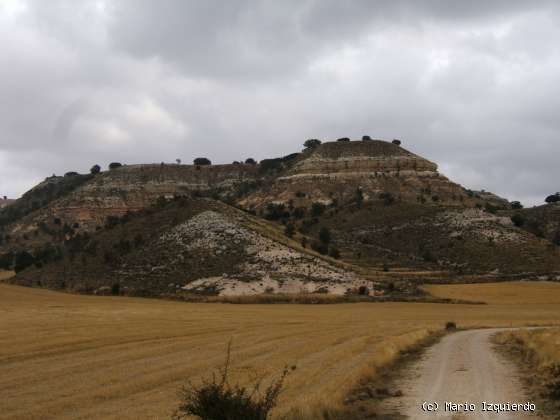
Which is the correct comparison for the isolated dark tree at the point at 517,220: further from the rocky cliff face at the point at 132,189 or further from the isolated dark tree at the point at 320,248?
Answer: the rocky cliff face at the point at 132,189

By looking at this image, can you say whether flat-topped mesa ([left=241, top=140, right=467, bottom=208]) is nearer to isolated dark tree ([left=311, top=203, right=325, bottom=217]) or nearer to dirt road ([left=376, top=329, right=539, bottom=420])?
isolated dark tree ([left=311, top=203, right=325, bottom=217])

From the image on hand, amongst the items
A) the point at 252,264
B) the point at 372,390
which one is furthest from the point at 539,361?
→ the point at 252,264

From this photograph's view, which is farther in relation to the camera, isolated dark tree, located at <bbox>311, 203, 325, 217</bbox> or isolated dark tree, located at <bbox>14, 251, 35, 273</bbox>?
isolated dark tree, located at <bbox>311, 203, 325, 217</bbox>

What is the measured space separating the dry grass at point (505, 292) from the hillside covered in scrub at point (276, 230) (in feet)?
16.2

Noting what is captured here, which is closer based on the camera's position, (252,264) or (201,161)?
(252,264)

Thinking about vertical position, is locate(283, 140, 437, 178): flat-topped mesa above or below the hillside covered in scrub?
above

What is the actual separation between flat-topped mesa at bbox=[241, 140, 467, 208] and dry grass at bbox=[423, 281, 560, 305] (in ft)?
163

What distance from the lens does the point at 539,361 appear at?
22.6 m

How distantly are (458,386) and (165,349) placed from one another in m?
12.8

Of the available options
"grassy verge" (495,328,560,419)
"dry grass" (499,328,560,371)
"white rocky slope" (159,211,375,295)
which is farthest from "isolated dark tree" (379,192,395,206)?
"dry grass" (499,328,560,371)

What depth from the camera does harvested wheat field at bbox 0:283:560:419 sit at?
15.9 meters

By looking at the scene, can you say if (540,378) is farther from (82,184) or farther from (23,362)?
(82,184)

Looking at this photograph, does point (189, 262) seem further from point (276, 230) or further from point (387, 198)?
point (387, 198)

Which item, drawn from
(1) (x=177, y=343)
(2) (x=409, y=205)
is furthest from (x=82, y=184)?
(1) (x=177, y=343)
